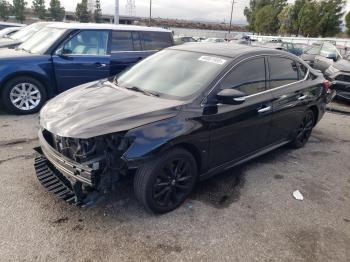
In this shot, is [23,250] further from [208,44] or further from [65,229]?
[208,44]

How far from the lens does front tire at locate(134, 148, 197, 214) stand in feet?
9.83

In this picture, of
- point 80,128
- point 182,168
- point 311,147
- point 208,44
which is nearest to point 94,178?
point 80,128

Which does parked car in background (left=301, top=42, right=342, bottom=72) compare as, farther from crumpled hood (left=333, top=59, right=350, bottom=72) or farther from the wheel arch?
the wheel arch

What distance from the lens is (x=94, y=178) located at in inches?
109

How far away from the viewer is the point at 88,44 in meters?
6.61

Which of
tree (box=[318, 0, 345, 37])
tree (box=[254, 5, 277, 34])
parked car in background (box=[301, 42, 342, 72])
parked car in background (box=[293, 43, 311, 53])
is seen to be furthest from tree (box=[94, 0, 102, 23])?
parked car in background (box=[301, 42, 342, 72])

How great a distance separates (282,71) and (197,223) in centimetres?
257

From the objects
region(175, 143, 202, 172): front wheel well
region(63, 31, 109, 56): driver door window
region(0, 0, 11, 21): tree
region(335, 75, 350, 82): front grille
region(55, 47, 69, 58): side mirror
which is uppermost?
region(0, 0, 11, 21): tree

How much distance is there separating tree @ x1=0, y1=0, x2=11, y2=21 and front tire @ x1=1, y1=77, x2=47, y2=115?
50.0m

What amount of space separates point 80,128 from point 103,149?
0.28 meters

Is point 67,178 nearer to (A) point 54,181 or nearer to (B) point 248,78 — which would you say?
(A) point 54,181

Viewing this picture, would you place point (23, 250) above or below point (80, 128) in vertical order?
below

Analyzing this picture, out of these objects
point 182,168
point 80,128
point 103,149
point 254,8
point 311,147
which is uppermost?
point 254,8

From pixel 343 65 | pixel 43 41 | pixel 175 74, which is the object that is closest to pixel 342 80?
pixel 343 65
